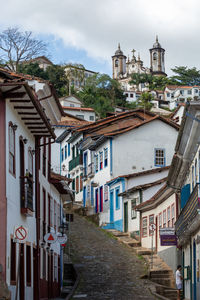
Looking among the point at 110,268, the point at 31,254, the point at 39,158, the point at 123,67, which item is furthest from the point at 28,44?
the point at 123,67

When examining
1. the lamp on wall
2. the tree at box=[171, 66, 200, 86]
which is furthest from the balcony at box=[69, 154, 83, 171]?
the tree at box=[171, 66, 200, 86]

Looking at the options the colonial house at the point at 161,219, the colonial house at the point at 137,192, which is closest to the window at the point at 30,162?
the colonial house at the point at 161,219

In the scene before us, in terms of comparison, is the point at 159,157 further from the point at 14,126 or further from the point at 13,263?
the point at 13,263

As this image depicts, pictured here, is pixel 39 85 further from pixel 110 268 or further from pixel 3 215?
pixel 110 268

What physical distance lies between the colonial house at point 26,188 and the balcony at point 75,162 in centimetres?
2784

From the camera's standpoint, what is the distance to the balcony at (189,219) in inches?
774

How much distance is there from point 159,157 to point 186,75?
104 m

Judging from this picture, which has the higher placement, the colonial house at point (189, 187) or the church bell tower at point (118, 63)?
the church bell tower at point (118, 63)

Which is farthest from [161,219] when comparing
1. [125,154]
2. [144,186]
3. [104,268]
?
[125,154]

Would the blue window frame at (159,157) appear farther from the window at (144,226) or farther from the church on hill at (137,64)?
the church on hill at (137,64)

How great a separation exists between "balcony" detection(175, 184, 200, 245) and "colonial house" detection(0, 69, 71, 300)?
4.98 meters

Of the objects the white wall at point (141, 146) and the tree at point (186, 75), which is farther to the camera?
the tree at point (186, 75)

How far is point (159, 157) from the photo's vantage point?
47094 mm

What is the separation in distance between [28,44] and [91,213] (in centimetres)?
1689
